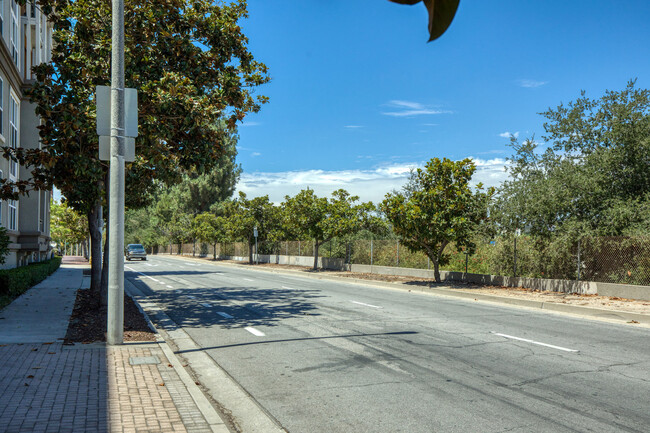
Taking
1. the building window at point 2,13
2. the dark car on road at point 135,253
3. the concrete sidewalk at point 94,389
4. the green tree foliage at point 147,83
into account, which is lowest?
the dark car on road at point 135,253

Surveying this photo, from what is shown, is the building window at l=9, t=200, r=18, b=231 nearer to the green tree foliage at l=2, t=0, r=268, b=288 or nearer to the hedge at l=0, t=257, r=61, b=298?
the hedge at l=0, t=257, r=61, b=298

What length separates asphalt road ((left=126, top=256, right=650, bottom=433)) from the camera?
5492 mm

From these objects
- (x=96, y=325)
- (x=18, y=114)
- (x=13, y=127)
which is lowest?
(x=96, y=325)

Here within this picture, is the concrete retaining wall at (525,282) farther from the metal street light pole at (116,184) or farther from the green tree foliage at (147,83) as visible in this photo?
the metal street light pole at (116,184)

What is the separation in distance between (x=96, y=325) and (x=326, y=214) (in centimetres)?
2378

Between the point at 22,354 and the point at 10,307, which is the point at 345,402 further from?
the point at 10,307

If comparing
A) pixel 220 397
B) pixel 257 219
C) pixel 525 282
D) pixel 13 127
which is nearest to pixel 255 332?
pixel 220 397

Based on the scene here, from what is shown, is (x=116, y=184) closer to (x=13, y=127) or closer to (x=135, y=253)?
(x=13, y=127)

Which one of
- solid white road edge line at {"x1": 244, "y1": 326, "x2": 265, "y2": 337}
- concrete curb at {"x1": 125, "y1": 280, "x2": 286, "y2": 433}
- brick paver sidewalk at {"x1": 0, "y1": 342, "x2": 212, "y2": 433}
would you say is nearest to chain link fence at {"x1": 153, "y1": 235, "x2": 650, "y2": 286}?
solid white road edge line at {"x1": 244, "y1": 326, "x2": 265, "y2": 337}

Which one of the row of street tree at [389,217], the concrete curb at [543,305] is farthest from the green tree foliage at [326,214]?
the concrete curb at [543,305]

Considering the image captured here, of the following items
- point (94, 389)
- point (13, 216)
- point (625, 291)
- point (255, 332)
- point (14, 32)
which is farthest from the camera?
point (13, 216)

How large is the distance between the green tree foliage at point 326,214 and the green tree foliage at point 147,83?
784 inches

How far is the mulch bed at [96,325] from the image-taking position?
9.28 meters

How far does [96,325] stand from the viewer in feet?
35.1
